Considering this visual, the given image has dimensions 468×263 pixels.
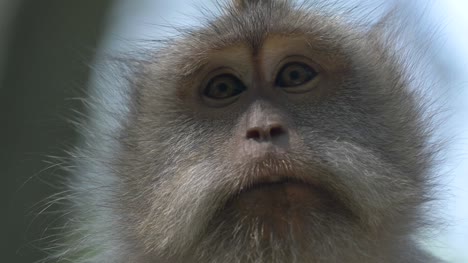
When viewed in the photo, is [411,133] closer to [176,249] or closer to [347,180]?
[347,180]

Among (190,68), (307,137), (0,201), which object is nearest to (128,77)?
(190,68)

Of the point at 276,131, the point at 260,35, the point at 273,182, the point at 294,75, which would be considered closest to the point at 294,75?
the point at 294,75

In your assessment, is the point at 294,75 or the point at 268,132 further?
the point at 294,75

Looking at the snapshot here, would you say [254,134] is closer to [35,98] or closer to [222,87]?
[222,87]

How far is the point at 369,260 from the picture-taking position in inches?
161

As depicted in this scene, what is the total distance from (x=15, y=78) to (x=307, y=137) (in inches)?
57.4

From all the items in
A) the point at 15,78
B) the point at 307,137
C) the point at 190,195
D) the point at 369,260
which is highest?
the point at 15,78

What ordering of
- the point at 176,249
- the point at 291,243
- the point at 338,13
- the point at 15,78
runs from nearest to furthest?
the point at 291,243 → the point at 176,249 → the point at 15,78 → the point at 338,13

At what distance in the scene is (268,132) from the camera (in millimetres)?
3729

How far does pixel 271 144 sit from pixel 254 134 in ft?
0.31

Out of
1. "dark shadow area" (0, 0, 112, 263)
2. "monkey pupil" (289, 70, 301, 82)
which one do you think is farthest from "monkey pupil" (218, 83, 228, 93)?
"dark shadow area" (0, 0, 112, 263)

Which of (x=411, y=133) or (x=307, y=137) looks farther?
(x=411, y=133)

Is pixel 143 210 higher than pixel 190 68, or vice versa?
pixel 190 68

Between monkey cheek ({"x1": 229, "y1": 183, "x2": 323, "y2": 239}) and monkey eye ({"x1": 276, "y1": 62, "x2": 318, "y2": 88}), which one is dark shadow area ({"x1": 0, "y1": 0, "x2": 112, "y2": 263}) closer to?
monkey eye ({"x1": 276, "y1": 62, "x2": 318, "y2": 88})
